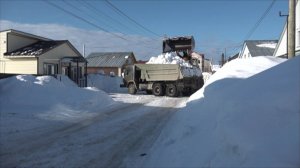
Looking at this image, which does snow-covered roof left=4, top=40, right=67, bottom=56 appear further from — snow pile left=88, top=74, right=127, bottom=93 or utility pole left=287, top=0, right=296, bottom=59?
utility pole left=287, top=0, right=296, bottom=59

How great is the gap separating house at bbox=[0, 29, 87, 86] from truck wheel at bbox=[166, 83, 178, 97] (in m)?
10.1

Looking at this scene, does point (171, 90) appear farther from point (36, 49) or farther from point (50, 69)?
point (36, 49)

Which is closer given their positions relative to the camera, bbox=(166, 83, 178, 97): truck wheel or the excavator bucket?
bbox=(166, 83, 178, 97): truck wheel

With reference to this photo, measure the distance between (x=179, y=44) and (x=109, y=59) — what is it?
3390 centimetres

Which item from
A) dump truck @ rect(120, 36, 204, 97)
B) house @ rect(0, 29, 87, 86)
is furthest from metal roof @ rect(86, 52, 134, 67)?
dump truck @ rect(120, 36, 204, 97)

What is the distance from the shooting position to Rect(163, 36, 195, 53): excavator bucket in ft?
106

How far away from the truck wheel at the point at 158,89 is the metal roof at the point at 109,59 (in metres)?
35.1

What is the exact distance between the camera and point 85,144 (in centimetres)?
914

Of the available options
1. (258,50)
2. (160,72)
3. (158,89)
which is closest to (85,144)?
(158,89)

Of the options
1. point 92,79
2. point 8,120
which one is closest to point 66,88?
point 8,120

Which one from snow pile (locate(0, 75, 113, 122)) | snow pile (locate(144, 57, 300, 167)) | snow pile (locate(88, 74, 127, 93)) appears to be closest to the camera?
snow pile (locate(144, 57, 300, 167))

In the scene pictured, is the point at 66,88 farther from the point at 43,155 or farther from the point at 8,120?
the point at 43,155

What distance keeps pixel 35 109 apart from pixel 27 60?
54.0 feet

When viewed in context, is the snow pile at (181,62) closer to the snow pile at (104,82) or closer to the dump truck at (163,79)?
the dump truck at (163,79)
